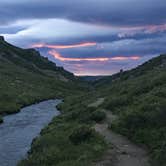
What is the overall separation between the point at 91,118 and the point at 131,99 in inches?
413

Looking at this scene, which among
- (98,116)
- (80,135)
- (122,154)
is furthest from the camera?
(98,116)

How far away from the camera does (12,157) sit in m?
36.8

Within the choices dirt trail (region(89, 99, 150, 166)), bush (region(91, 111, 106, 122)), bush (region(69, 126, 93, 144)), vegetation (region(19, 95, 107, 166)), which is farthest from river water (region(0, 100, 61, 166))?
dirt trail (region(89, 99, 150, 166))

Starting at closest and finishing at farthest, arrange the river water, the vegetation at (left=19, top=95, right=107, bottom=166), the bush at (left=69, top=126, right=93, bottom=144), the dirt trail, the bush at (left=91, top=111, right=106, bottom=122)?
1. the dirt trail
2. the vegetation at (left=19, top=95, right=107, bottom=166)
3. the bush at (left=69, top=126, right=93, bottom=144)
4. the river water
5. the bush at (left=91, top=111, right=106, bottom=122)

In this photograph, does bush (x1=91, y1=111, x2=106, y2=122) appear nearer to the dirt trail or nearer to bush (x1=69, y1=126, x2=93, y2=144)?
the dirt trail

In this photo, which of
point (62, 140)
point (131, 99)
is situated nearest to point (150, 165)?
point (62, 140)

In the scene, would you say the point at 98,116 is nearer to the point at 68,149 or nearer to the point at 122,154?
the point at 68,149

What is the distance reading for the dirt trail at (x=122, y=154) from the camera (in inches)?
1125

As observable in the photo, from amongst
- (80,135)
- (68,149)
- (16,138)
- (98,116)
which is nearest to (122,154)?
(68,149)

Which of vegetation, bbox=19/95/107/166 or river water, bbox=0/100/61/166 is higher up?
vegetation, bbox=19/95/107/166

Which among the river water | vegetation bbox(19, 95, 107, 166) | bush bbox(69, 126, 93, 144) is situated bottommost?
the river water

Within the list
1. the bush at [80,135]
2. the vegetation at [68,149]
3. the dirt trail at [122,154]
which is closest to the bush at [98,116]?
the vegetation at [68,149]

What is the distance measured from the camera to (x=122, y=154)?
30953 millimetres

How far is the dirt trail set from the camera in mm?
28578
